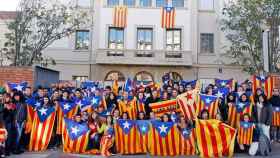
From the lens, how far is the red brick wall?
52.1ft

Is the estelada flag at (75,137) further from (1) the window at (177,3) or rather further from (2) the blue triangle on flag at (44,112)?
(1) the window at (177,3)

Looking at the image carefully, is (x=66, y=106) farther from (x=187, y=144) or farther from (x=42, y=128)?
(x=187, y=144)

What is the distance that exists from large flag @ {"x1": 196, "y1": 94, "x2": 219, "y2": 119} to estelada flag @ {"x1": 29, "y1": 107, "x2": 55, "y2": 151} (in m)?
4.76

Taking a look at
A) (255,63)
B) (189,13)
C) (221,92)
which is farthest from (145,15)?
(221,92)

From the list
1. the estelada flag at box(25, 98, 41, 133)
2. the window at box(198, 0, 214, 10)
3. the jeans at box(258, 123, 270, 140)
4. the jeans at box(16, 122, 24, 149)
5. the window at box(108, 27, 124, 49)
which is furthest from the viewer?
the window at box(198, 0, 214, 10)

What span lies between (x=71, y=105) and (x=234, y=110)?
529cm

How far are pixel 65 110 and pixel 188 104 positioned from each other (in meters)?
4.01

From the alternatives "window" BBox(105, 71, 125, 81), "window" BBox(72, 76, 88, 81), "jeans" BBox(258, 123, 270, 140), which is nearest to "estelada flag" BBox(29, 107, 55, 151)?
"jeans" BBox(258, 123, 270, 140)

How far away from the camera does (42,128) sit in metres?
12.0

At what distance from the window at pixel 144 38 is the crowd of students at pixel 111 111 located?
17.6m

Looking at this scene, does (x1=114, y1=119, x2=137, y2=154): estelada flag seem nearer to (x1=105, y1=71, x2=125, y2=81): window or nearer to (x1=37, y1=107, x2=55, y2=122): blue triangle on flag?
(x1=37, y1=107, x2=55, y2=122): blue triangle on flag

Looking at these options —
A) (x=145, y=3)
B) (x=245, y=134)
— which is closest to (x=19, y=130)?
(x=245, y=134)

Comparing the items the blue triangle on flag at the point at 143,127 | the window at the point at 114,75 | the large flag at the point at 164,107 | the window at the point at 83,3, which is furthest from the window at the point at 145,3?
the blue triangle on flag at the point at 143,127

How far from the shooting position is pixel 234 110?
40.9ft
